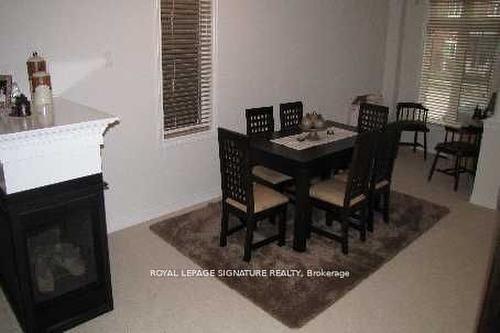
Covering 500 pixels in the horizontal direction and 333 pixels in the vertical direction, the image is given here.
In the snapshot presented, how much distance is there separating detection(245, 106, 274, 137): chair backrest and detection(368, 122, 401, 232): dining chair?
105cm

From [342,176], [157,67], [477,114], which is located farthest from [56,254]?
[477,114]

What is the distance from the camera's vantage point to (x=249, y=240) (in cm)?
317

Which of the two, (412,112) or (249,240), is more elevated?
(412,112)

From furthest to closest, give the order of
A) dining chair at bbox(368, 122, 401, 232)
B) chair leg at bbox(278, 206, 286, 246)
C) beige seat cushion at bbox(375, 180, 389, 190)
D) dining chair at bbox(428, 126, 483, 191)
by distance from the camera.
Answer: dining chair at bbox(428, 126, 483, 191) < beige seat cushion at bbox(375, 180, 389, 190) < dining chair at bbox(368, 122, 401, 232) < chair leg at bbox(278, 206, 286, 246)

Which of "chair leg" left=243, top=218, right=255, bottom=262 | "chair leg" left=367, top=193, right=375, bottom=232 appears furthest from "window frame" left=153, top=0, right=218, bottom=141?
"chair leg" left=367, top=193, right=375, bottom=232

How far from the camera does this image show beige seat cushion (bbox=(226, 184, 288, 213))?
3166 millimetres

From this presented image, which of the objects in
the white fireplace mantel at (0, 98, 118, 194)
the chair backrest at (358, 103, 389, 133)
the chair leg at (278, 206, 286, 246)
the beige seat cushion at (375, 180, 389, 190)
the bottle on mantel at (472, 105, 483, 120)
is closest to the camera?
the white fireplace mantel at (0, 98, 118, 194)

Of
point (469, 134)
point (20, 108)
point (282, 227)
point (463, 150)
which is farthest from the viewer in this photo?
point (469, 134)

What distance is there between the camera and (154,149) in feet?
12.4

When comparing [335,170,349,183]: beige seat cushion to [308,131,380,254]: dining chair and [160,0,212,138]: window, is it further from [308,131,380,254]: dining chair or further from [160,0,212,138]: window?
→ [160,0,212,138]: window

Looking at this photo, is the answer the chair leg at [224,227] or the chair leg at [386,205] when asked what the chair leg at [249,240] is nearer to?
the chair leg at [224,227]

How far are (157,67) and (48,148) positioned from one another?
1.61 meters

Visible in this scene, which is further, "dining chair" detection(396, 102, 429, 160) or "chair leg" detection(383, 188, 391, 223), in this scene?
"dining chair" detection(396, 102, 429, 160)

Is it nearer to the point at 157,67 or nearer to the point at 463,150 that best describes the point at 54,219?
the point at 157,67
